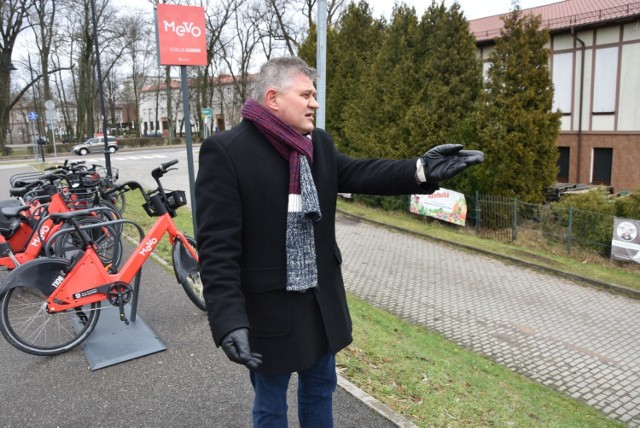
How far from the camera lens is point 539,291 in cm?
866

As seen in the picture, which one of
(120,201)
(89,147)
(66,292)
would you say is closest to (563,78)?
(120,201)

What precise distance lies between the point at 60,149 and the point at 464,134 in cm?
3869

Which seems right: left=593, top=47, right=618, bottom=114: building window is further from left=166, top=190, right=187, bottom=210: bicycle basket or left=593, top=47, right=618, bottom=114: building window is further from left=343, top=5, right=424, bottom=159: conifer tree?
left=166, top=190, right=187, bottom=210: bicycle basket

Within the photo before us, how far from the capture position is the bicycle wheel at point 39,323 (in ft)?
13.4

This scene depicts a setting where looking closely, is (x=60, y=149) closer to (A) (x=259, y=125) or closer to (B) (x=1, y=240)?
(B) (x=1, y=240)

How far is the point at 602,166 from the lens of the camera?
18.8m

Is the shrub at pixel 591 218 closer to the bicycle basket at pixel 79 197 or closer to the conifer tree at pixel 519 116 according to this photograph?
the conifer tree at pixel 519 116

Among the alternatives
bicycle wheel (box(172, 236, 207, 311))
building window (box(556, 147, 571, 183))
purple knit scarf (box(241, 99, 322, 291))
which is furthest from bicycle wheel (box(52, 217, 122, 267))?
building window (box(556, 147, 571, 183))

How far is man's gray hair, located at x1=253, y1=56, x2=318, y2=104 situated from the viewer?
211 centimetres

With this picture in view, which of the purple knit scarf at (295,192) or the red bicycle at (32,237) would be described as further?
the red bicycle at (32,237)

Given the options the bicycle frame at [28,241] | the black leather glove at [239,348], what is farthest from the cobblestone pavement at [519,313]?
the bicycle frame at [28,241]

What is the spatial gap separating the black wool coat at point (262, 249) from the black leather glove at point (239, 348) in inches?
1.0

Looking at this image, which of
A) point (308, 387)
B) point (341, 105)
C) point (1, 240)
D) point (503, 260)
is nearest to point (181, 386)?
point (308, 387)

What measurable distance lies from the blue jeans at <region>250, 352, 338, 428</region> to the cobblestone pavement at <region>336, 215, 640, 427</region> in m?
3.74
